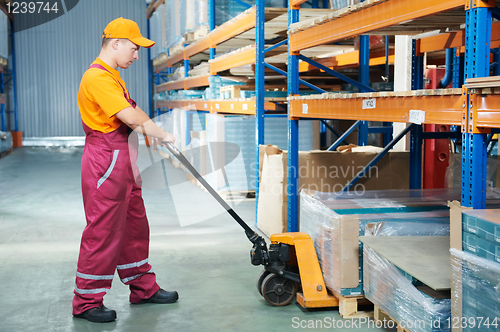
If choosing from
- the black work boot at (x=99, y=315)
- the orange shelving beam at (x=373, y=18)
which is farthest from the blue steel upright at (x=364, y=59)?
the black work boot at (x=99, y=315)

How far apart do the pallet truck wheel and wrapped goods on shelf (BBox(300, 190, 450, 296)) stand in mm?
300

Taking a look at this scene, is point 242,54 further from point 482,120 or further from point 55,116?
point 55,116

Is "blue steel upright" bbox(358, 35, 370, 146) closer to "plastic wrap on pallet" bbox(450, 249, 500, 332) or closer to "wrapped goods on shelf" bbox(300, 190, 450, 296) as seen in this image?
"wrapped goods on shelf" bbox(300, 190, 450, 296)

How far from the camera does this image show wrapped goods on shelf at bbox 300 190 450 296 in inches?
134

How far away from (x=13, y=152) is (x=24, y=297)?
45.8ft

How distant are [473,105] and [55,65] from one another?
19.6 meters

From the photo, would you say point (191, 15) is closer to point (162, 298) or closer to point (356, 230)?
point (162, 298)

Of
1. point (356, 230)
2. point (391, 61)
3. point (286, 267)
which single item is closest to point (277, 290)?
point (286, 267)

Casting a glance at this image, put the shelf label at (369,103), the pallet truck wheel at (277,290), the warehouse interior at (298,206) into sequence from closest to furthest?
the warehouse interior at (298,206), the shelf label at (369,103), the pallet truck wheel at (277,290)

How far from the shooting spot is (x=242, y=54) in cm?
645

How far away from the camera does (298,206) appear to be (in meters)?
5.13

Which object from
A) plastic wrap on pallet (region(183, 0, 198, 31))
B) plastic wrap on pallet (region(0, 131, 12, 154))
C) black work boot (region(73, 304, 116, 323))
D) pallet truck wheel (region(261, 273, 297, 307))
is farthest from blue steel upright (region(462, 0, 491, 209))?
plastic wrap on pallet (region(0, 131, 12, 154))

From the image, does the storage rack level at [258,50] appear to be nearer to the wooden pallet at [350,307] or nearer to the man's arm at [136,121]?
the man's arm at [136,121]

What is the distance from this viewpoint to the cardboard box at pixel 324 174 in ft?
16.8
